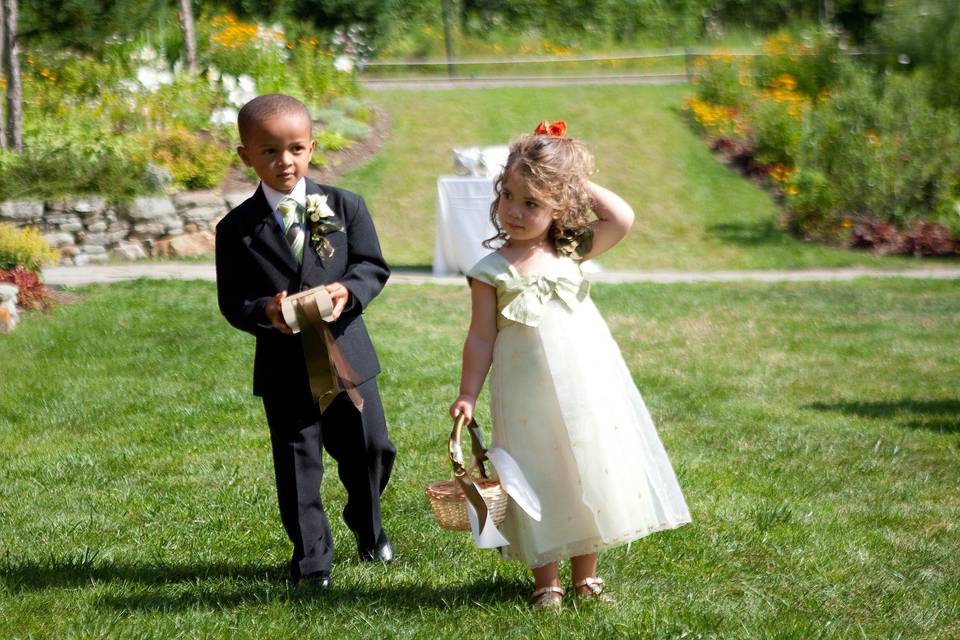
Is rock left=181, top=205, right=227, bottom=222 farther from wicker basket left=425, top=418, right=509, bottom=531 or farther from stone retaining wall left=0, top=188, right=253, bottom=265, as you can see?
wicker basket left=425, top=418, right=509, bottom=531

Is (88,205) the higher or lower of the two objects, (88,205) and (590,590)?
the lower

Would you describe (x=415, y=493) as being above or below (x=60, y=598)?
below

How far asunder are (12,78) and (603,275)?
267 inches

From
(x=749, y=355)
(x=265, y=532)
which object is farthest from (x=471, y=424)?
(x=749, y=355)

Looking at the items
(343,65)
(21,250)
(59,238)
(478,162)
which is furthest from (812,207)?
(21,250)

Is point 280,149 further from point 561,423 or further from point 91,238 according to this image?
point 91,238

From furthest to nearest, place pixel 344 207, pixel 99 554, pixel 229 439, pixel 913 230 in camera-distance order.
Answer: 1. pixel 913 230
2. pixel 229 439
3. pixel 99 554
4. pixel 344 207

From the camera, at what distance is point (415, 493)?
5.19 m

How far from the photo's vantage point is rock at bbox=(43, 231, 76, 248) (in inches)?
515

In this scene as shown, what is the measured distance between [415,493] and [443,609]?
144 centimetres

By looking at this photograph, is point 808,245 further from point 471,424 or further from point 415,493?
point 471,424

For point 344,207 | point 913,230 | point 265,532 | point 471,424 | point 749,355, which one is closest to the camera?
point 471,424

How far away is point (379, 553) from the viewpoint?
426cm

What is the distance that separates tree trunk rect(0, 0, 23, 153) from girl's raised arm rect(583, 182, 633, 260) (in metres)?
10.3
